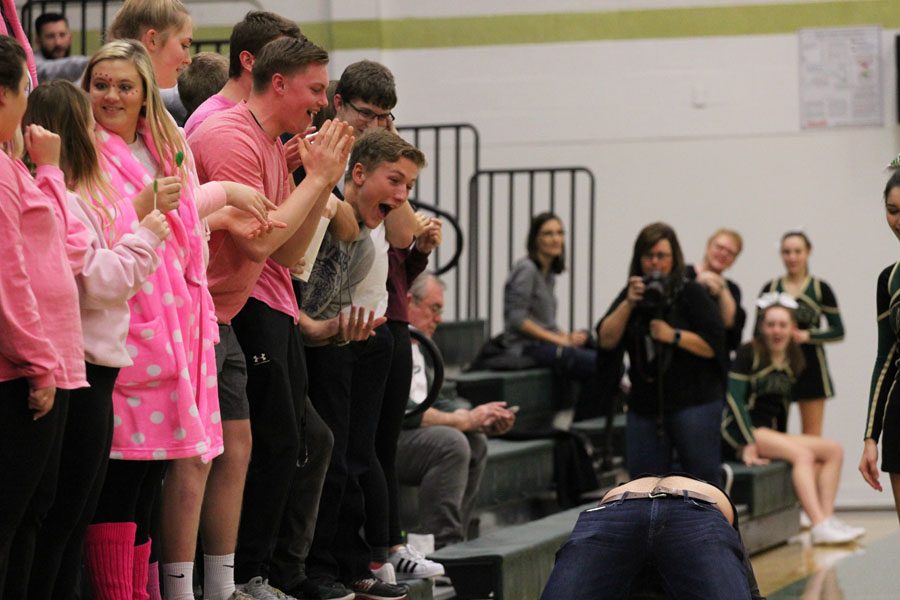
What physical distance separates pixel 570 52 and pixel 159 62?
6019mm

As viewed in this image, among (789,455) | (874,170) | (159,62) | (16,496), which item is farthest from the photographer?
(874,170)

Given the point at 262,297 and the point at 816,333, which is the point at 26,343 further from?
the point at 816,333

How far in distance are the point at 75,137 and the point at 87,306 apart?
35 cm

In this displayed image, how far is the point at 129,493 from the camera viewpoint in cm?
295

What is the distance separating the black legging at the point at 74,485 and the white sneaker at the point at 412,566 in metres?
1.64

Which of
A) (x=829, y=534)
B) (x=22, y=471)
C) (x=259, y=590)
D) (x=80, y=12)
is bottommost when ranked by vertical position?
(x=829, y=534)

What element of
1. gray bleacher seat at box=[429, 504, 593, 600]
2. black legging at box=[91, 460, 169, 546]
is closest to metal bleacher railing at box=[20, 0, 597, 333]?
gray bleacher seat at box=[429, 504, 593, 600]

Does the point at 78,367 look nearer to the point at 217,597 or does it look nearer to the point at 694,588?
the point at 217,597

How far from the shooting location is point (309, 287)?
388 centimetres

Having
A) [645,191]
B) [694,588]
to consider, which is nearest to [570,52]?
[645,191]

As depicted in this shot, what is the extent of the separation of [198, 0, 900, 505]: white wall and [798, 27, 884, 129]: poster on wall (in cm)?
7

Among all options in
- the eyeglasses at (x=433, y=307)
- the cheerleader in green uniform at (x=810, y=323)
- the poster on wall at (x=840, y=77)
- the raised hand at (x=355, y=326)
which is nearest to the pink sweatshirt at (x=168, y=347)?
the raised hand at (x=355, y=326)

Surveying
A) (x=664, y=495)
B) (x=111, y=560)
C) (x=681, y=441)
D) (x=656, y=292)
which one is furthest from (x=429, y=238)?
(x=681, y=441)

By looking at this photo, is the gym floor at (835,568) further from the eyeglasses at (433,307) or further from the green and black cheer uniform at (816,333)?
the eyeglasses at (433,307)
